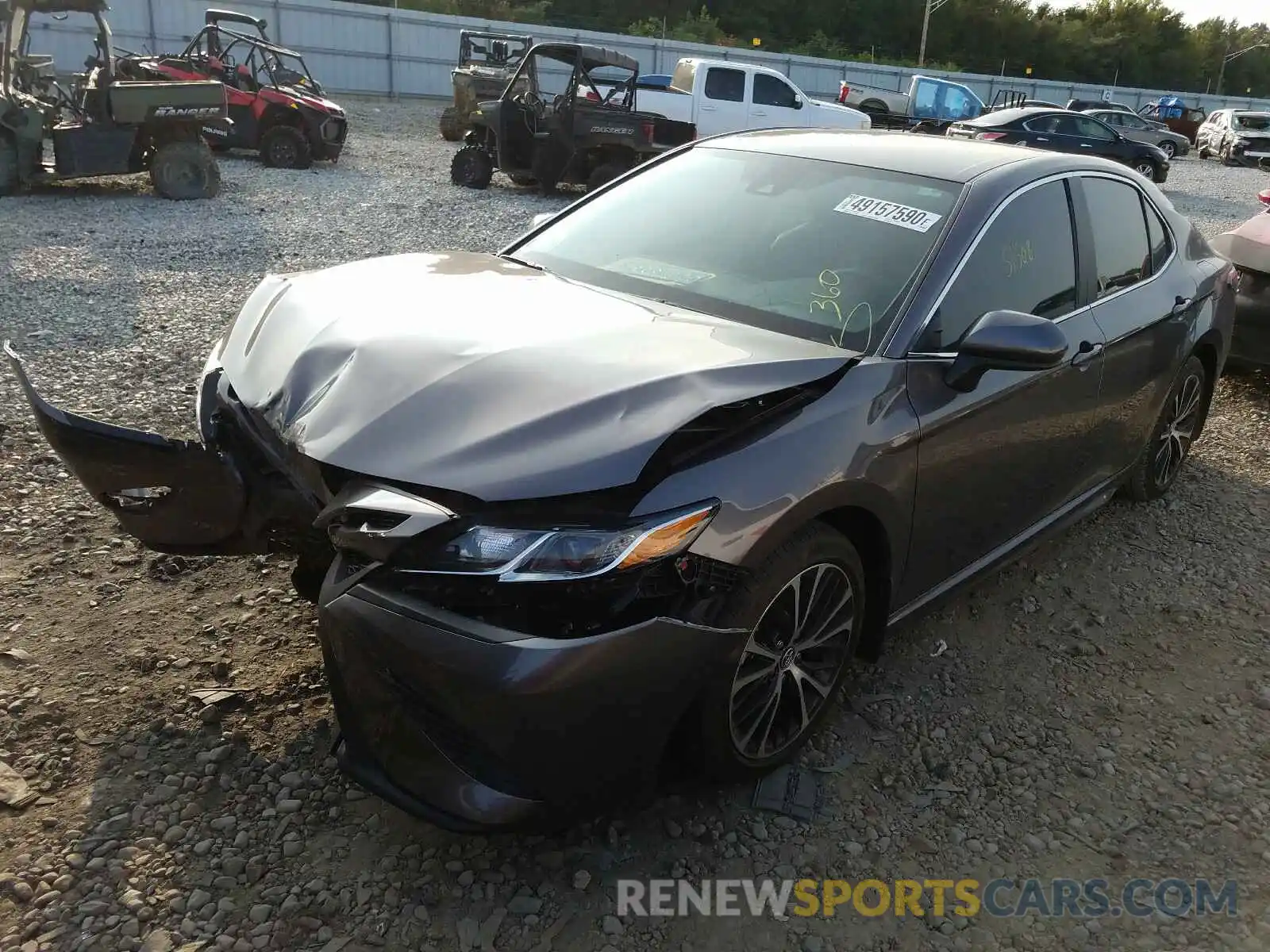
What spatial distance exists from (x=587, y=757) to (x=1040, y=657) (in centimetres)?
209

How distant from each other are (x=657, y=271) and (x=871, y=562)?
118cm

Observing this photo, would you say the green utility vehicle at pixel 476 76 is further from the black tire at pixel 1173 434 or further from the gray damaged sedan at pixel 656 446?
the gray damaged sedan at pixel 656 446

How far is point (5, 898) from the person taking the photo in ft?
7.41

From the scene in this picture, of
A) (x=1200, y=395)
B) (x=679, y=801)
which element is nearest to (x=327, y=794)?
(x=679, y=801)

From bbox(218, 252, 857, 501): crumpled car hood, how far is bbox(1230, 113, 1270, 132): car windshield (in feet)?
108

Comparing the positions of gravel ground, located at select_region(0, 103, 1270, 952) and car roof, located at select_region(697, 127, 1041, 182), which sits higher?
car roof, located at select_region(697, 127, 1041, 182)

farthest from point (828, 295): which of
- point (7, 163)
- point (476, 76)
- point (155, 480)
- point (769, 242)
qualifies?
point (476, 76)

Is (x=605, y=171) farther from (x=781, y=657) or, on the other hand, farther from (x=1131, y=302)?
(x=781, y=657)

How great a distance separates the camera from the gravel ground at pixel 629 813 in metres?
2.31

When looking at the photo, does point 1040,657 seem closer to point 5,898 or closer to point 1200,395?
point 1200,395

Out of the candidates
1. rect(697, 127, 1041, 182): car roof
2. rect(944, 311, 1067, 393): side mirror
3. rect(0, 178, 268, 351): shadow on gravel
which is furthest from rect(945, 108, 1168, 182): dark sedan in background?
rect(944, 311, 1067, 393): side mirror

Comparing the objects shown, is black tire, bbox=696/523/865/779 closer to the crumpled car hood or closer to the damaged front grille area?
the damaged front grille area

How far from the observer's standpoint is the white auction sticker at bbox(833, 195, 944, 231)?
3.11m

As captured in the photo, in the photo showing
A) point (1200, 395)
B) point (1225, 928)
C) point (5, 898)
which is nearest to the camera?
point (5, 898)
